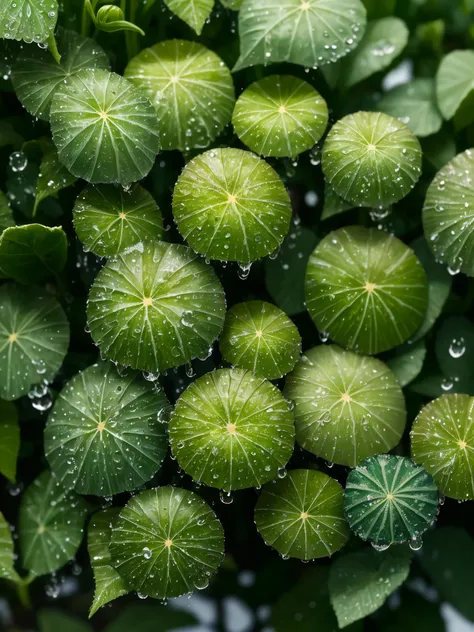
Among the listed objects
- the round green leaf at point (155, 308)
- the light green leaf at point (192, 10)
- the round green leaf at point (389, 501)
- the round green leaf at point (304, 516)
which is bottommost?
the round green leaf at point (304, 516)

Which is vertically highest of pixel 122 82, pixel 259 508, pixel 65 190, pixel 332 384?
pixel 122 82

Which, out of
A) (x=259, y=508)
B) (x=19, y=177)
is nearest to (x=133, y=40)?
(x=19, y=177)

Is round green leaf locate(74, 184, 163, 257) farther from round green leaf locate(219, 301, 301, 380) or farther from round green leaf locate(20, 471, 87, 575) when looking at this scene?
round green leaf locate(20, 471, 87, 575)

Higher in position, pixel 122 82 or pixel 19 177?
pixel 122 82

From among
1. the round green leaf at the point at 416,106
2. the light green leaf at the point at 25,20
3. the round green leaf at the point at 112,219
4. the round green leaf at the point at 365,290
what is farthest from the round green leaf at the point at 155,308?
the round green leaf at the point at 416,106

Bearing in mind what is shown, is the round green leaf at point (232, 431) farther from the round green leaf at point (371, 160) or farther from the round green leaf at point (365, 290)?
the round green leaf at point (371, 160)

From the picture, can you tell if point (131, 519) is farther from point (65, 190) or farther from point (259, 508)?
point (65, 190)
